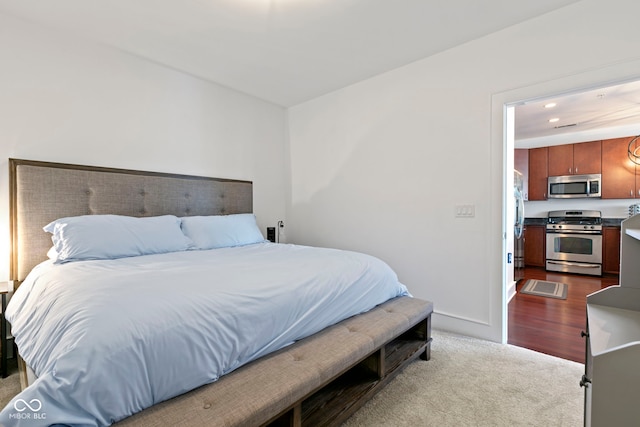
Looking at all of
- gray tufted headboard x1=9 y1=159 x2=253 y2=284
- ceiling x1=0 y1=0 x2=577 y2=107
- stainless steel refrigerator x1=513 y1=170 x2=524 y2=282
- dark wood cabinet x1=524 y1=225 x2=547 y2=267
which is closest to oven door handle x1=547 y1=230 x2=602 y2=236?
dark wood cabinet x1=524 y1=225 x2=547 y2=267

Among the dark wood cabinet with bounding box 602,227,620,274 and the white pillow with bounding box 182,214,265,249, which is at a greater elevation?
the white pillow with bounding box 182,214,265,249

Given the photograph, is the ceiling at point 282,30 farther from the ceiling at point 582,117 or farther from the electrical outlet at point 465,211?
the electrical outlet at point 465,211

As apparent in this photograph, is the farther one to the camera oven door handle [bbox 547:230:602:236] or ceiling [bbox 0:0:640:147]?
oven door handle [bbox 547:230:602:236]

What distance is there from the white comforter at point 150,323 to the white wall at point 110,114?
1.13 meters

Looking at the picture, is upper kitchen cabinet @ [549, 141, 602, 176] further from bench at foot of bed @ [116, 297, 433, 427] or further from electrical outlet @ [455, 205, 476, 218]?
bench at foot of bed @ [116, 297, 433, 427]

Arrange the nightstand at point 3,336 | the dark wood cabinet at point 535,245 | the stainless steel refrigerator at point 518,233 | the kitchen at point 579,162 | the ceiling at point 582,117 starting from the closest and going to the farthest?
1. the nightstand at point 3,336
2. the ceiling at point 582,117
3. the kitchen at point 579,162
4. the stainless steel refrigerator at point 518,233
5. the dark wood cabinet at point 535,245

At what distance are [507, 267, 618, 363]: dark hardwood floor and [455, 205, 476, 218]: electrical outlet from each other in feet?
3.53

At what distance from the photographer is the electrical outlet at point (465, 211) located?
8.29ft

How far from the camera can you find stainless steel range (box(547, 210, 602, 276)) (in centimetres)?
472

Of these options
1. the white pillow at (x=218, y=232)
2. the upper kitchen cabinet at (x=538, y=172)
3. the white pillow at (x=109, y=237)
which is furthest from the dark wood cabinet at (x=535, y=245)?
the white pillow at (x=109, y=237)

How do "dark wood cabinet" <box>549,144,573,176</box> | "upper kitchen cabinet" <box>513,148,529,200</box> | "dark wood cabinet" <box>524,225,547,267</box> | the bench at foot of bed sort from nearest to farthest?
the bench at foot of bed, "dark wood cabinet" <box>549,144,573,176</box>, "dark wood cabinet" <box>524,225,547,267</box>, "upper kitchen cabinet" <box>513,148,529,200</box>

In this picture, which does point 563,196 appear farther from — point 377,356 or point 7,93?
point 7,93

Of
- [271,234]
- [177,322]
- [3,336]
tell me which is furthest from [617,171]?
[3,336]

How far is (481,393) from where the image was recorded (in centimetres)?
171
